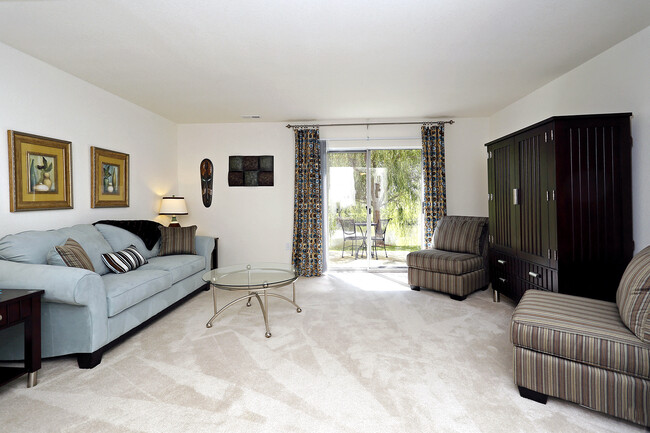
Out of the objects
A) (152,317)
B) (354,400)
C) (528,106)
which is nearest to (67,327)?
(152,317)

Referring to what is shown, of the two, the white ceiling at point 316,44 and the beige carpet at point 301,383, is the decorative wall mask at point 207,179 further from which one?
the beige carpet at point 301,383

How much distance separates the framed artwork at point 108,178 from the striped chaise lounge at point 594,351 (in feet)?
13.8

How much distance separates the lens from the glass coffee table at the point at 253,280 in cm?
289

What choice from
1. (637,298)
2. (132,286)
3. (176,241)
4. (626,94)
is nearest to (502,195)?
(626,94)

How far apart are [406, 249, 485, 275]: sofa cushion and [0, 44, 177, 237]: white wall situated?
381cm

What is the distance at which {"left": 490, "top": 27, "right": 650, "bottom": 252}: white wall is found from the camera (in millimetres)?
2615

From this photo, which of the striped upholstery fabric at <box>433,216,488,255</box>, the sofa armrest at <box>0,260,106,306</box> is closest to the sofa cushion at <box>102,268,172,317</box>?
the sofa armrest at <box>0,260,106,306</box>

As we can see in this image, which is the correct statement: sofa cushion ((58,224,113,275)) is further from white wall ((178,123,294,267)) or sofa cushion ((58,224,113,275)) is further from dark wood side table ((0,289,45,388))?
white wall ((178,123,294,267))

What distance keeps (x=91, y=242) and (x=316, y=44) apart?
9.13 feet

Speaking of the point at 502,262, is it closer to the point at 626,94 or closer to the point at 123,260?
the point at 626,94

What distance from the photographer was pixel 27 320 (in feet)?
6.89

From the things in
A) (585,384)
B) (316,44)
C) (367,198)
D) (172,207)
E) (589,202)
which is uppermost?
(316,44)

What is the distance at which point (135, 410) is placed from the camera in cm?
186

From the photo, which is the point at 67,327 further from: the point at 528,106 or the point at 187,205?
the point at 528,106
